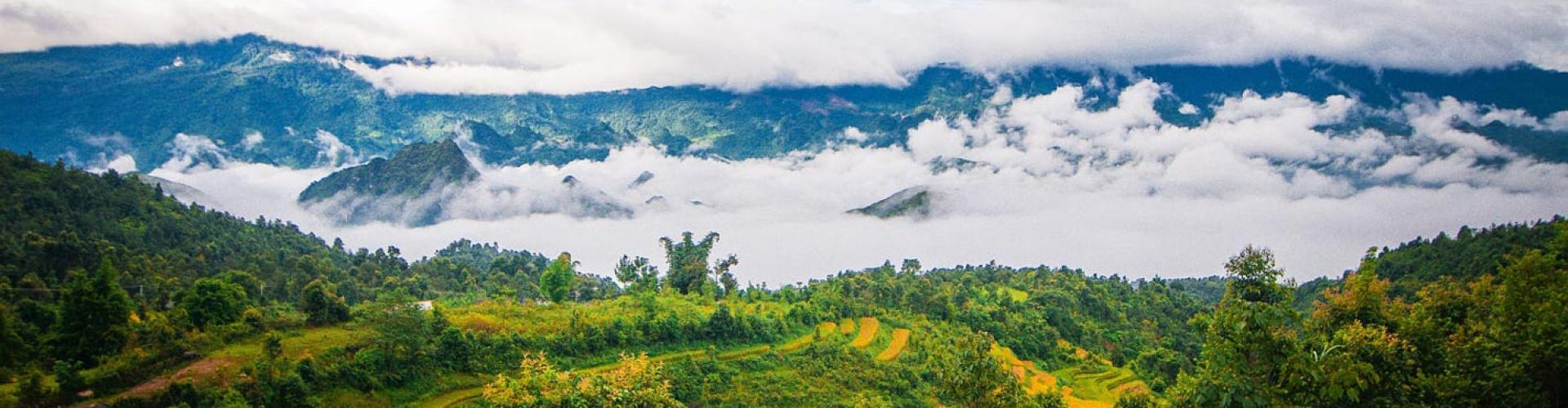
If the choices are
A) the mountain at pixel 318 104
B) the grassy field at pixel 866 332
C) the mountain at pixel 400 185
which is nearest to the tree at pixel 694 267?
the grassy field at pixel 866 332

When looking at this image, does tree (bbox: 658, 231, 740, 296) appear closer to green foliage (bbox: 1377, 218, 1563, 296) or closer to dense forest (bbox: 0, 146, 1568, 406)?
dense forest (bbox: 0, 146, 1568, 406)

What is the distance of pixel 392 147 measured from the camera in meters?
198

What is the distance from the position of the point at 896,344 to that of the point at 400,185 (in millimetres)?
110025

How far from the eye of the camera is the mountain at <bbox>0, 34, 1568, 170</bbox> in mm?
148375

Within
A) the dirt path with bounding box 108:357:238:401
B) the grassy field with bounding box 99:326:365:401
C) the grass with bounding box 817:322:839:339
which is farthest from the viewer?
the grass with bounding box 817:322:839:339

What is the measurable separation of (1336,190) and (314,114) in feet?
644

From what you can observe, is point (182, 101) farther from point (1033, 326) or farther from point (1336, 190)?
point (1336, 190)

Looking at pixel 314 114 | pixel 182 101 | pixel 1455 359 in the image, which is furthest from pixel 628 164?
pixel 1455 359

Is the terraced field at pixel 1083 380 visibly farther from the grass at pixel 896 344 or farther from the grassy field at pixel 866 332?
the grassy field at pixel 866 332

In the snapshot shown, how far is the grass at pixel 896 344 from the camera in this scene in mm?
50125

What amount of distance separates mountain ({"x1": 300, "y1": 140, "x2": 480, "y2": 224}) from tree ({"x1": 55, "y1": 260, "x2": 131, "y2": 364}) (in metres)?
108

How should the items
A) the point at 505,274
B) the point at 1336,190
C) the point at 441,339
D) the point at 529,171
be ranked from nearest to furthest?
the point at 441,339, the point at 505,274, the point at 1336,190, the point at 529,171

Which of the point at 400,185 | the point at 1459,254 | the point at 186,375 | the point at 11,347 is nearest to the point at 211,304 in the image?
the point at 11,347

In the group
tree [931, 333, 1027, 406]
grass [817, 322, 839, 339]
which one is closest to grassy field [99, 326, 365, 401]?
Answer: tree [931, 333, 1027, 406]
